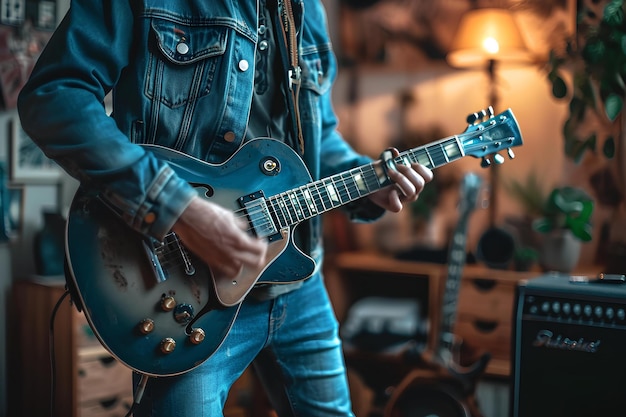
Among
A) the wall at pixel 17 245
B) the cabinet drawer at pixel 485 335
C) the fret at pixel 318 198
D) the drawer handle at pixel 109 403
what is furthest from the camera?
the wall at pixel 17 245

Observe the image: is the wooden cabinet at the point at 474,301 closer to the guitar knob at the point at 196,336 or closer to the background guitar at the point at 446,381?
the background guitar at the point at 446,381

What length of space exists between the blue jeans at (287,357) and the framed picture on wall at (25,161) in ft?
6.21

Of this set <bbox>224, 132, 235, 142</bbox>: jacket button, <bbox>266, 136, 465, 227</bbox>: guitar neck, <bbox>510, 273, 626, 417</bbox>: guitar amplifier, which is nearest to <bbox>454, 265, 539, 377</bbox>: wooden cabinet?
<bbox>510, 273, 626, 417</bbox>: guitar amplifier

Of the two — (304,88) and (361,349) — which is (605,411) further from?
(361,349)

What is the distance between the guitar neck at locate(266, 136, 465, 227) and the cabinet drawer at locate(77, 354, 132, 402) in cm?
158

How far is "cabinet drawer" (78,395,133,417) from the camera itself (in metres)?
2.51

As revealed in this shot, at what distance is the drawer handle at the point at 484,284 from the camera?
8.83 ft

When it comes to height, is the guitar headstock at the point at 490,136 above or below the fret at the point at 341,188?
above

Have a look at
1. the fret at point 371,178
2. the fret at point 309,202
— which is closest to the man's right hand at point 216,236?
the fret at point 309,202

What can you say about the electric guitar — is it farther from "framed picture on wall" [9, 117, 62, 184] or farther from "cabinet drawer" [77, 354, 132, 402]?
"framed picture on wall" [9, 117, 62, 184]

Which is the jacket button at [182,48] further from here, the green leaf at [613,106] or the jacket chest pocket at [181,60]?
the green leaf at [613,106]

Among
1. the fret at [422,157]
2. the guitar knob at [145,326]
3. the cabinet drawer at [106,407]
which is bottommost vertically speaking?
the cabinet drawer at [106,407]

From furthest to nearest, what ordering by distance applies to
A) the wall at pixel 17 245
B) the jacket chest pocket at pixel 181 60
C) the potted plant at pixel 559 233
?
the wall at pixel 17 245 → the potted plant at pixel 559 233 → the jacket chest pocket at pixel 181 60

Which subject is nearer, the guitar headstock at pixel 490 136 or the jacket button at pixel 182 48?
the jacket button at pixel 182 48
